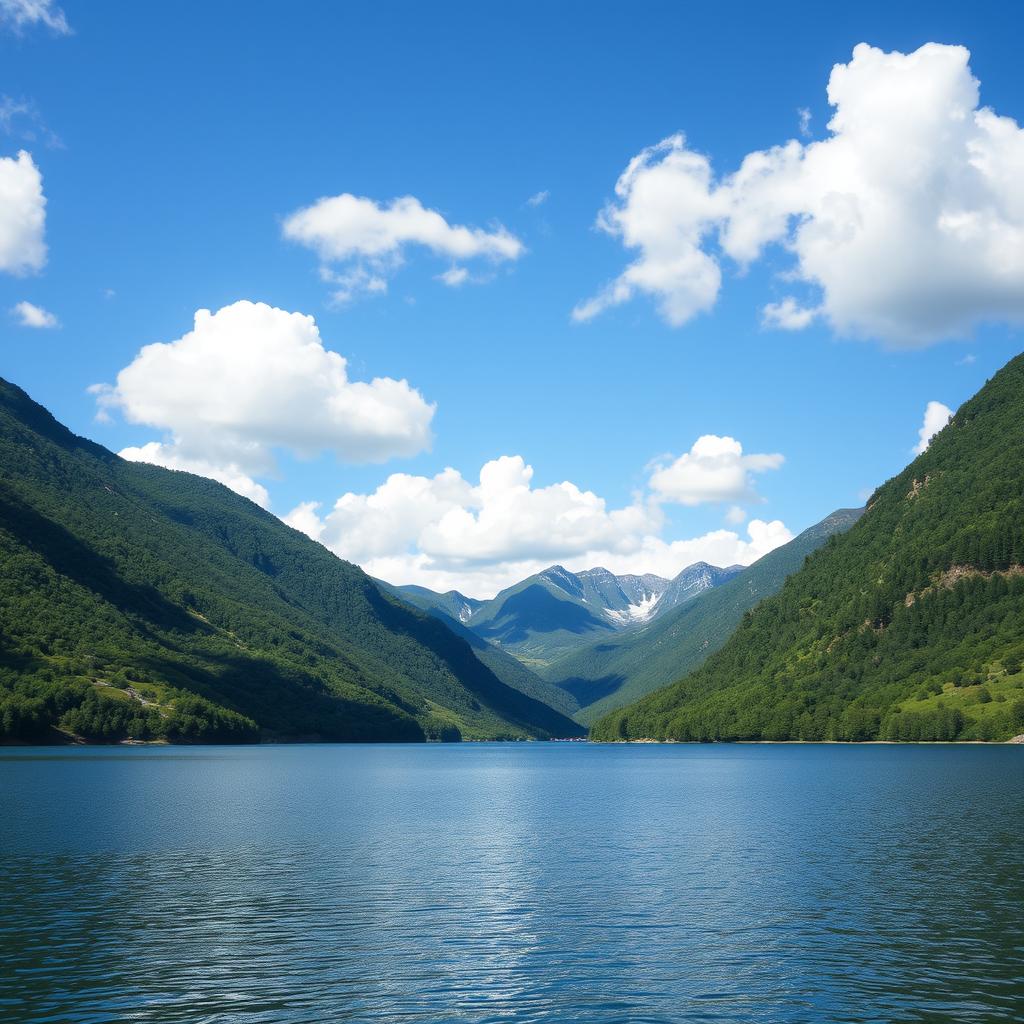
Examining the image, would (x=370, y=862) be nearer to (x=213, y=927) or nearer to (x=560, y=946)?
(x=213, y=927)

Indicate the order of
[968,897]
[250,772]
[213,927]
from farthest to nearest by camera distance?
[250,772]
[968,897]
[213,927]

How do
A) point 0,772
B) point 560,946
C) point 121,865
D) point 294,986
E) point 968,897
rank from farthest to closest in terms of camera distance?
1. point 0,772
2. point 121,865
3. point 968,897
4. point 560,946
5. point 294,986

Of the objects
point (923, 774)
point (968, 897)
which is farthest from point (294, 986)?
point (923, 774)

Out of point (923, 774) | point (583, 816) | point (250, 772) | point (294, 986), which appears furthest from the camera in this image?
point (250, 772)

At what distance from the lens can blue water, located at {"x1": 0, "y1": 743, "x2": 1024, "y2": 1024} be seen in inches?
1387

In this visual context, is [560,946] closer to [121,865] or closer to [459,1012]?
[459,1012]

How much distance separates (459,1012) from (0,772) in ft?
473

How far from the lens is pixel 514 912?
5075 cm

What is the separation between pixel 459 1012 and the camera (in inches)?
1342

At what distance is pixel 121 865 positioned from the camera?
64.2 meters

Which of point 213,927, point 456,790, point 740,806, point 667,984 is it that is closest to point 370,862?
point 213,927

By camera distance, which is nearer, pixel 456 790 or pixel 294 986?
pixel 294 986

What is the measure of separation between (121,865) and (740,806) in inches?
2619

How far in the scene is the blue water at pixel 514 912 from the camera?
35.2 meters
